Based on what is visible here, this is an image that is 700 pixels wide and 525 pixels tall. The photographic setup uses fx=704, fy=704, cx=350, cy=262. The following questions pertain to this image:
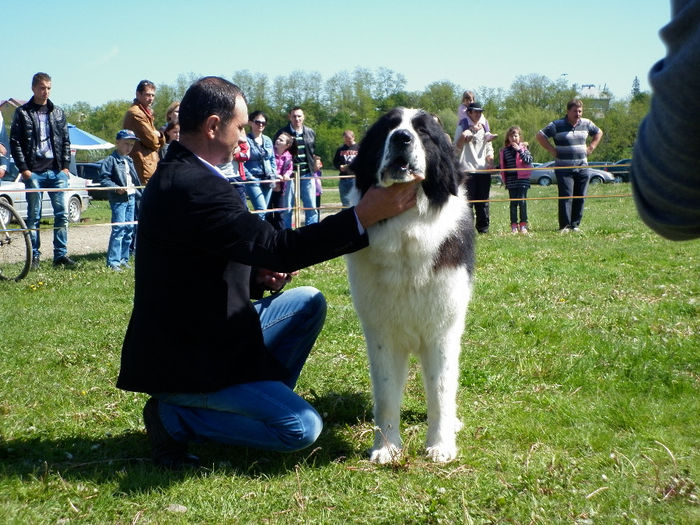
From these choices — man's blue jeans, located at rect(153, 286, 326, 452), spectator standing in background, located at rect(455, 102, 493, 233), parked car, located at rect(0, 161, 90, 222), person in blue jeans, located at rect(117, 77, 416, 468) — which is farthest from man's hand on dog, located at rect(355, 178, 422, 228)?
parked car, located at rect(0, 161, 90, 222)

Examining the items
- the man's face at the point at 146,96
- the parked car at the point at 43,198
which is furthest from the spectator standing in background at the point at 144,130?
the parked car at the point at 43,198

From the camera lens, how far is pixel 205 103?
3.05m

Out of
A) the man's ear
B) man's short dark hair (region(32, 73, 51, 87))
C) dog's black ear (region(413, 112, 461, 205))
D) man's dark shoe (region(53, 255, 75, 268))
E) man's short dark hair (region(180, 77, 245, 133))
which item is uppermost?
man's short dark hair (region(32, 73, 51, 87))

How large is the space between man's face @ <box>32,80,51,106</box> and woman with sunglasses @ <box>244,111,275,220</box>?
2.89 meters

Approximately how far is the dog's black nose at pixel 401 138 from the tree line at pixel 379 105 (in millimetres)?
36898

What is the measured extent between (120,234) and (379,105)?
3645 cm

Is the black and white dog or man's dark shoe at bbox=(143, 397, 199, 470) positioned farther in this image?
man's dark shoe at bbox=(143, 397, 199, 470)

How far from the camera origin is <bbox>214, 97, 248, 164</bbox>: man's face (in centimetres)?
313

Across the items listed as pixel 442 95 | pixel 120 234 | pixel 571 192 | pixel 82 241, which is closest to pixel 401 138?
pixel 120 234

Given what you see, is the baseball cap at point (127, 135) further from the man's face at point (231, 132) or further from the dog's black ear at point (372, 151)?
the dog's black ear at point (372, 151)

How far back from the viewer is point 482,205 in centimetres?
1110

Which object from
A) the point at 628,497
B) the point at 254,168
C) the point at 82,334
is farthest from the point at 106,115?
the point at 628,497

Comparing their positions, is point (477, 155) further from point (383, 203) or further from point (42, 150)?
point (383, 203)

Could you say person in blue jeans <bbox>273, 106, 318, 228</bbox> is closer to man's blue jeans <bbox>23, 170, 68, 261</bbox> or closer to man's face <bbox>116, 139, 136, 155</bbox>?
man's face <bbox>116, 139, 136, 155</bbox>
